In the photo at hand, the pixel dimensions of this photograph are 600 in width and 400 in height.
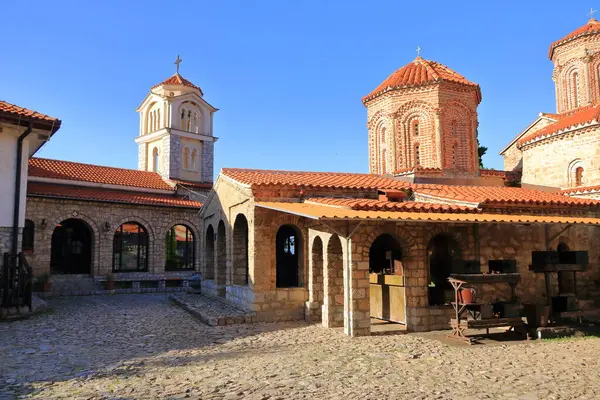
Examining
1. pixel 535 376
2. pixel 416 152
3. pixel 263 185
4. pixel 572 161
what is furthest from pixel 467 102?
pixel 535 376

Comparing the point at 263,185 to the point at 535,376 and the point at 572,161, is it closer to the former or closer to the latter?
the point at 535,376

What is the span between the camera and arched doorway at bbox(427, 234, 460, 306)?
32.6 feet

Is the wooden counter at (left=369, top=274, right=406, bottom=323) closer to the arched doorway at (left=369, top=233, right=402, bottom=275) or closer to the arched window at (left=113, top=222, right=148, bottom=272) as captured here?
the arched doorway at (left=369, top=233, right=402, bottom=275)

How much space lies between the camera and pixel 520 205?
1123 cm

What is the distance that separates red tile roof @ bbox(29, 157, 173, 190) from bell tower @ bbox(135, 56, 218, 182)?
296 centimetres

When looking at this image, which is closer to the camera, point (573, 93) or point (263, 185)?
point (263, 185)

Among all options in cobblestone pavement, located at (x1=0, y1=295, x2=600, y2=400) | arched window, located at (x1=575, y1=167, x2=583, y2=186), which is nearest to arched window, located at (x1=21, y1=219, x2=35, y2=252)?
cobblestone pavement, located at (x1=0, y1=295, x2=600, y2=400)

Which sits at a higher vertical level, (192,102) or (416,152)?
(192,102)

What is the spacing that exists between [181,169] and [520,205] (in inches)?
773

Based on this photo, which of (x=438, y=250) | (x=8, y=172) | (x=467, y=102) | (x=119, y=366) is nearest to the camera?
(x=119, y=366)

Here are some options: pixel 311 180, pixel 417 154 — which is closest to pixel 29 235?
pixel 311 180

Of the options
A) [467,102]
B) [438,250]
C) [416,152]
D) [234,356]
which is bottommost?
[234,356]

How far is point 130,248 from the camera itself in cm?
1894

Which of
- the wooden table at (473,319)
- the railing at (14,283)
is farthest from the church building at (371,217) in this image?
the railing at (14,283)
